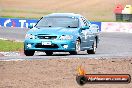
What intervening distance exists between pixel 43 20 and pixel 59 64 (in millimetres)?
5836

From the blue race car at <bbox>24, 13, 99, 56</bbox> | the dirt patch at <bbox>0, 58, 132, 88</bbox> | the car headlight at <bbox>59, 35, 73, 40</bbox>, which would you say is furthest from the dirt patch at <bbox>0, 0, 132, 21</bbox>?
the dirt patch at <bbox>0, 58, 132, 88</bbox>

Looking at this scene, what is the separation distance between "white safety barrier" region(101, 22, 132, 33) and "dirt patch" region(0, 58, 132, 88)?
1219 inches

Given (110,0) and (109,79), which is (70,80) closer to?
(109,79)

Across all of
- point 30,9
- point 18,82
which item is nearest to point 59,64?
point 18,82

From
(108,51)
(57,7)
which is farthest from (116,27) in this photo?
(57,7)

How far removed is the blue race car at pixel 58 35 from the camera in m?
19.4

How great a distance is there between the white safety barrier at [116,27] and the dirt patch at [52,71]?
31.0 m

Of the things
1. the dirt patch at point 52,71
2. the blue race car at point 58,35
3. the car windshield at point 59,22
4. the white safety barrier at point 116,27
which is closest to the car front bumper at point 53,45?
the blue race car at point 58,35

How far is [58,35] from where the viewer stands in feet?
63.4

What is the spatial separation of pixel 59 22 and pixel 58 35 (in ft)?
3.79

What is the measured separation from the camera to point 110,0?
90875 millimetres

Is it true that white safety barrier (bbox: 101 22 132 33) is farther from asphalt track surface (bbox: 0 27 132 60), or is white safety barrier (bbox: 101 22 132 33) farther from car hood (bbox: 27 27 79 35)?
car hood (bbox: 27 27 79 35)

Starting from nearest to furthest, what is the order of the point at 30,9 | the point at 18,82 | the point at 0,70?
the point at 18,82 → the point at 0,70 → the point at 30,9

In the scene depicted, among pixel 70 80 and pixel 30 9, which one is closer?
pixel 70 80
